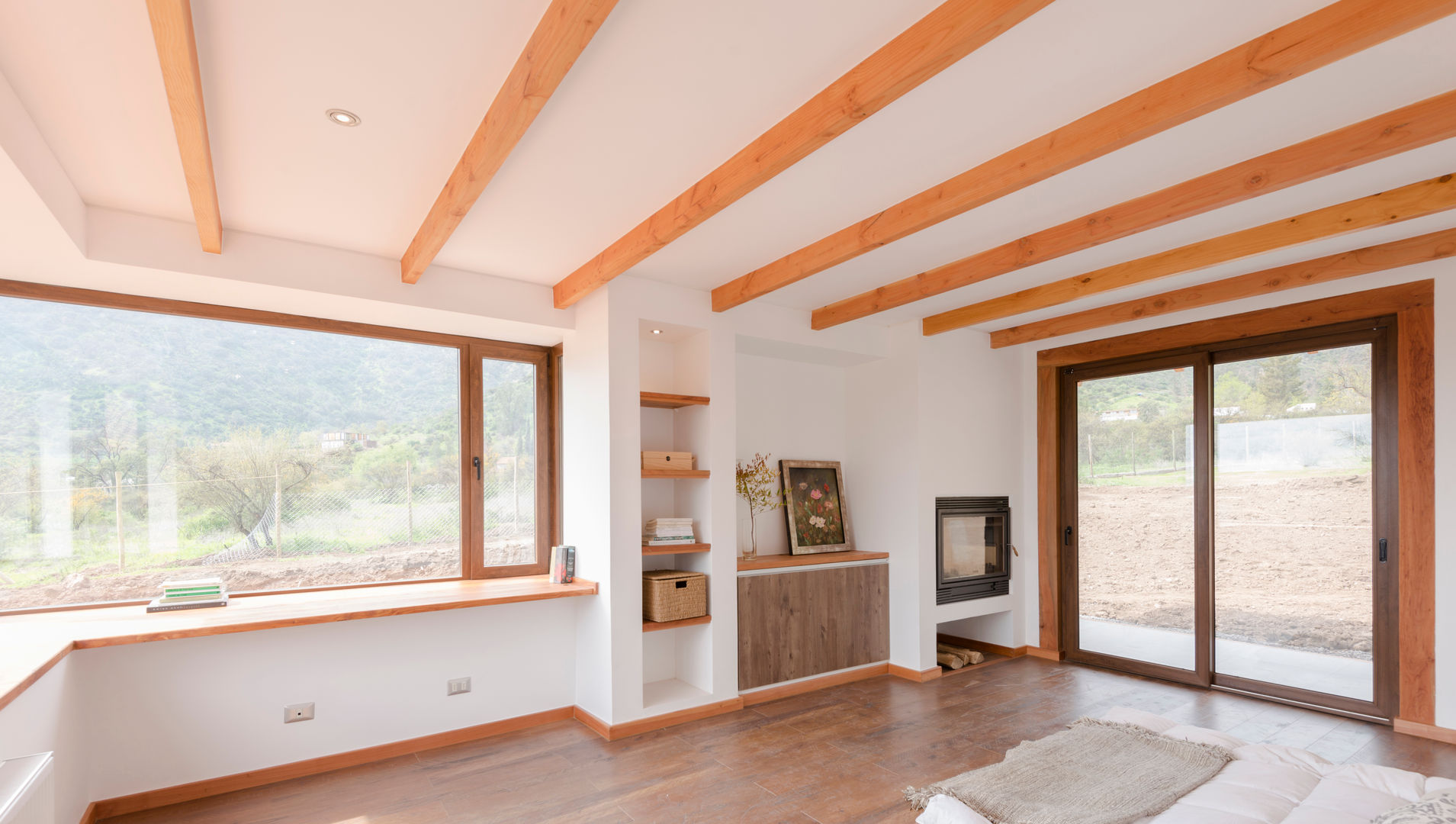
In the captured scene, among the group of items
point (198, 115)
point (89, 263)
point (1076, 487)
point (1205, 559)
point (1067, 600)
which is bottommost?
point (1067, 600)

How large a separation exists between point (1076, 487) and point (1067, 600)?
0.84 meters

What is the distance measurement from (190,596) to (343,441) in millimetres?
1049

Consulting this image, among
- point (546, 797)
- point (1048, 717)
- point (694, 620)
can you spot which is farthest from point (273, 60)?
point (1048, 717)

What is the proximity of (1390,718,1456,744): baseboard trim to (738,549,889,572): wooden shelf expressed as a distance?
9.36 feet

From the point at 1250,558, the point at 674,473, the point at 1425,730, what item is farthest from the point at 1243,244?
the point at 674,473

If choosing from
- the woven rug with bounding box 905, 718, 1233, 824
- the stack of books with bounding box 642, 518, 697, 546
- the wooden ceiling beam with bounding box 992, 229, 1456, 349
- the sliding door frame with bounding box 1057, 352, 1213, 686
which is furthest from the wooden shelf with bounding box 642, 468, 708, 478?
the sliding door frame with bounding box 1057, 352, 1213, 686

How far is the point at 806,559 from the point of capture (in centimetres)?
498

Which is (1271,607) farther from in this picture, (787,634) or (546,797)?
(546,797)

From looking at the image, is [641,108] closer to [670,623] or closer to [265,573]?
[670,623]

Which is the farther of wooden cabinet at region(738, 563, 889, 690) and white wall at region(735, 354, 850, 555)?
white wall at region(735, 354, 850, 555)

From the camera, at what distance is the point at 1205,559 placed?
15.9ft

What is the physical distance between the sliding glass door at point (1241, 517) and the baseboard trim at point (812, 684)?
5.17 feet

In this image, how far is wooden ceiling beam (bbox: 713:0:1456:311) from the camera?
180 centimetres

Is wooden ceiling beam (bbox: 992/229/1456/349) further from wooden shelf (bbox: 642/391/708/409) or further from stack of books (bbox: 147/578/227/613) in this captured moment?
stack of books (bbox: 147/578/227/613)
